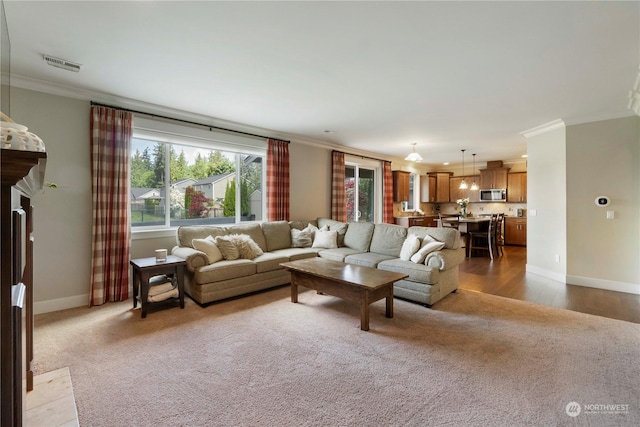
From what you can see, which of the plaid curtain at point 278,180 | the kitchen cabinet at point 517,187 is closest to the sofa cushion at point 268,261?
the plaid curtain at point 278,180

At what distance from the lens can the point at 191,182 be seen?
179 inches

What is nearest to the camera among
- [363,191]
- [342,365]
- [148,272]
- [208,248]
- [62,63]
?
[342,365]

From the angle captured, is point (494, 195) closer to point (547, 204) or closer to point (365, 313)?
point (547, 204)

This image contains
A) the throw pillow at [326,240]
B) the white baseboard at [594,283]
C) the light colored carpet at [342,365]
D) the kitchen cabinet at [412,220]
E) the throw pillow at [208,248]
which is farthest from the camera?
the kitchen cabinet at [412,220]

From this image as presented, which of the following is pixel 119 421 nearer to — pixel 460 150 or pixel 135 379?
pixel 135 379

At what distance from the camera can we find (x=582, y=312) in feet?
10.9

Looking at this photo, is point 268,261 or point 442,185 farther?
point 442,185

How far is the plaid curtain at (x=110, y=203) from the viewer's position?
3.47 meters

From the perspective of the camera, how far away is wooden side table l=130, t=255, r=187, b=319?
124 inches

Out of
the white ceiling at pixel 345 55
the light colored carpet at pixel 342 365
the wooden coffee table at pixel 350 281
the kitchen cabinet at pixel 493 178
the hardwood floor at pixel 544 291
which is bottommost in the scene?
the light colored carpet at pixel 342 365

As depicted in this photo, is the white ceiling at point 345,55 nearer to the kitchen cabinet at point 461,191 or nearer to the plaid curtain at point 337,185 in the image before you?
the plaid curtain at point 337,185

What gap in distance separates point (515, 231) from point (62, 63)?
10.0m

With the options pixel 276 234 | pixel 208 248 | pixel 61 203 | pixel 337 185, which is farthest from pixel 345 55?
pixel 337 185

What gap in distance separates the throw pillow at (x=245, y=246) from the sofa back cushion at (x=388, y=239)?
75.1 inches
